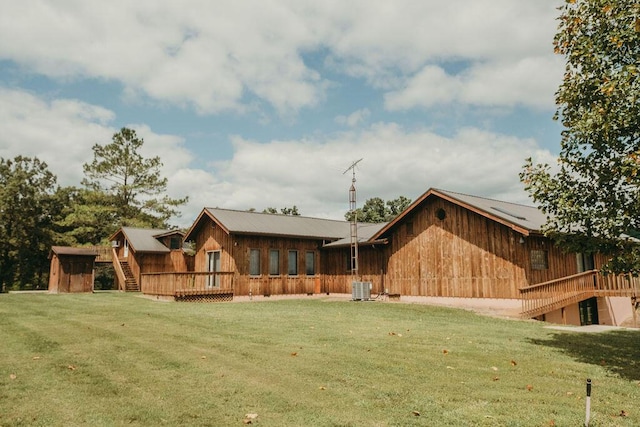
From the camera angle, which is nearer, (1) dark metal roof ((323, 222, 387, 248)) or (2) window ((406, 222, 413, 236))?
(2) window ((406, 222, 413, 236))

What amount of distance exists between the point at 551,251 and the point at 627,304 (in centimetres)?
750

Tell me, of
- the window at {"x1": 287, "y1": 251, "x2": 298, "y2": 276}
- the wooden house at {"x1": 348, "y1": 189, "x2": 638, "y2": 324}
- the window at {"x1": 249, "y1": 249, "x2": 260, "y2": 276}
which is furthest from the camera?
the window at {"x1": 287, "y1": 251, "x2": 298, "y2": 276}

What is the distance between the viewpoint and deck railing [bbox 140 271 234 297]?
73.5 feet

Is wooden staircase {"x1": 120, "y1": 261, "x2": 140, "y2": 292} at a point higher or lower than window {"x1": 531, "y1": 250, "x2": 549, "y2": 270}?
lower

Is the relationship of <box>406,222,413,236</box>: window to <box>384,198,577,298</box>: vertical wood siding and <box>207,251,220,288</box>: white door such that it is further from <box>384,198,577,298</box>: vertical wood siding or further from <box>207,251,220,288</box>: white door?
<box>207,251,220,288</box>: white door

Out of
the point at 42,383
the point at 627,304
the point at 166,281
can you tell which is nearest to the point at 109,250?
the point at 166,281

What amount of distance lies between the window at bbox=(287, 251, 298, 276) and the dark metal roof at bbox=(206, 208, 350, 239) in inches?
53.0

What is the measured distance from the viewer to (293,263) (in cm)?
2745

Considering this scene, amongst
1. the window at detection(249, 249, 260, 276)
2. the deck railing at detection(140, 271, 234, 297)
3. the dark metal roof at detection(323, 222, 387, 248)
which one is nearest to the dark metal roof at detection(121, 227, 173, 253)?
the deck railing at detection(140, 271, 234, 297)

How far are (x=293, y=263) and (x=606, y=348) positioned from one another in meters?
18.6

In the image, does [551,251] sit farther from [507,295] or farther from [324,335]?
[324,335]

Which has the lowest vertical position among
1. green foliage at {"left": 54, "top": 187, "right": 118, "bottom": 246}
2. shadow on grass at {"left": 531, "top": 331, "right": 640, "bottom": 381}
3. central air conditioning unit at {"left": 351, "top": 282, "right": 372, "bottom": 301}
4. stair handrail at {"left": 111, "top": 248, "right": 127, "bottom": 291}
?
shadow on grass at {"left": 531, "top": 331, "right": 640, "bottom": 381}

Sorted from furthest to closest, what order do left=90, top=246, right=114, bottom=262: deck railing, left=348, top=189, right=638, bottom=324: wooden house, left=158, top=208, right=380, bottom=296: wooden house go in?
left=90, top=246, right=114, bottom=262: deck railing < left=158, top=208, right=380, bottom=296: wooden house < left=348, top=189, right=638, bottom=324: wooden house

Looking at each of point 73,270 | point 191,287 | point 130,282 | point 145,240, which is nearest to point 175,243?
point 145,240
